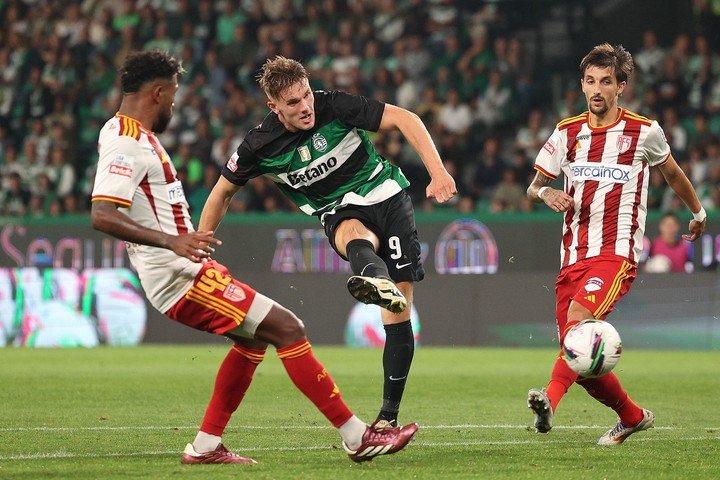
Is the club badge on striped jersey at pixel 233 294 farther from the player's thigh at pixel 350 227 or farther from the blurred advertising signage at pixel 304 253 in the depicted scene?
the blurred advertising signage at pixel 304 253

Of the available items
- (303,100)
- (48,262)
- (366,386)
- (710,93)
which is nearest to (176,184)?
(303,100)

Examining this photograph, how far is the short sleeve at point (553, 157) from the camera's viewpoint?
709 cm

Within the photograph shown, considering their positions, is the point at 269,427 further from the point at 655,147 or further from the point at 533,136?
the point at 533,136

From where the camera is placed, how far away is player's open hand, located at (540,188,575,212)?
6.78m

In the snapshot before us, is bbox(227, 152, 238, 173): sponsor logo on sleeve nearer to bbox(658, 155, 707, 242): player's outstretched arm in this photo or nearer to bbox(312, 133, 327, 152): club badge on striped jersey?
bbox(312, 133, 327, 152): club badge on striped jersey

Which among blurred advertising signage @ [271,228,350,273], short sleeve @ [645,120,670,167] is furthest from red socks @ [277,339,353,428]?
blurred advertising signage @ [271,228,350,273]

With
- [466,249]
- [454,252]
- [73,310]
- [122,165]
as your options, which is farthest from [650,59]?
[122,165]

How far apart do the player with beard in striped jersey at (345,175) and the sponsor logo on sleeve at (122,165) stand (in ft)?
4.50

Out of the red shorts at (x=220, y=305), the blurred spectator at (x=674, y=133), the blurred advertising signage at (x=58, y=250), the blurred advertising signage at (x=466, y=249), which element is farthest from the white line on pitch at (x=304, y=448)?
the blurred spectator at (x=674, y=133)

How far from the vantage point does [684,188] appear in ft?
23.3

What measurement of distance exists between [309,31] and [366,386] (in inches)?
408

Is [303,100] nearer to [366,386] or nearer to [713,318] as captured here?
[366,386]

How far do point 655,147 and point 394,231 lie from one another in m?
1.50

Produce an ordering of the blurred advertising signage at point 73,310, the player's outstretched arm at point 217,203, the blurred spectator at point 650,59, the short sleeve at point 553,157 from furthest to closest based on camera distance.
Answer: the blurred spectator at point 650,59
the blurred advertising signage at point 73,310
the short sleeve at point 553,157
the player's outstretched arm at point 217,203
